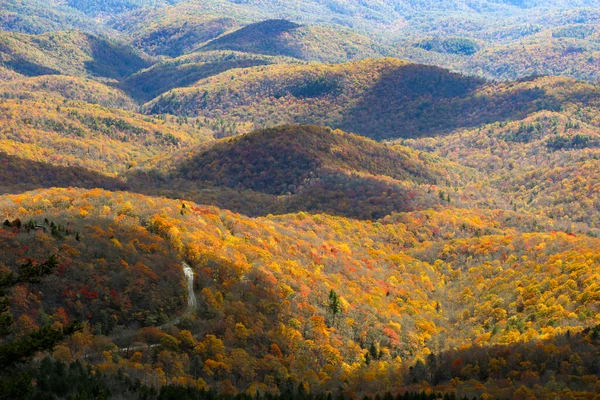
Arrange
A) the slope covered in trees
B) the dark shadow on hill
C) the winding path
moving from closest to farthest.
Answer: the winding path → the dark shadow on hill → the slope covered in trees

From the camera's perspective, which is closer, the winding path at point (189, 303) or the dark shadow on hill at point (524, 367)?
the winding path at point (189, 303)

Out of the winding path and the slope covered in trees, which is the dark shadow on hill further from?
the winding path

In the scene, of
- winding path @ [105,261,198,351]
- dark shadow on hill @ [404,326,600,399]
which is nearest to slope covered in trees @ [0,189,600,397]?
dark shadow on hill @ [404,326,600,399]

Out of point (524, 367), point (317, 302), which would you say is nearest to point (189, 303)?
point (317, 302)

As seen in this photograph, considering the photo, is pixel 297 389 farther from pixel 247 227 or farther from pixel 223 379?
pixel 247 227

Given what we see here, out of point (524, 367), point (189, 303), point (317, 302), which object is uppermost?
point (189, 303)

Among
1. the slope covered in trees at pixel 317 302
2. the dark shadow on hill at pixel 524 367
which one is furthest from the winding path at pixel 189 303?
the dark shadow on hill at pixel 524 367

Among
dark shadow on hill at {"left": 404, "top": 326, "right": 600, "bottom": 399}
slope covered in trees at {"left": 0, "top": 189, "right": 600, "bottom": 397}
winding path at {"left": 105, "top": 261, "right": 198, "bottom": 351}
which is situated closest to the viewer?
winding path at {"left": 105, "top": 261, "right": 198, "bottom": 351}

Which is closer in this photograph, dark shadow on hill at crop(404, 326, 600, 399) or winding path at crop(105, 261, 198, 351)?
winding path at crop(105, 261, 198, 351)

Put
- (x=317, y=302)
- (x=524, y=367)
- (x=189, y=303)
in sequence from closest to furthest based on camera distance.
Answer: (x=524, y=367), (x=189, y=303), (x=317, y=302)

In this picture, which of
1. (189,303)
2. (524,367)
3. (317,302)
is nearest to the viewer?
(524,367)

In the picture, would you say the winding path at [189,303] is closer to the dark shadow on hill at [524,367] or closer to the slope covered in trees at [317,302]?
the slope covered in trees at [317,302]

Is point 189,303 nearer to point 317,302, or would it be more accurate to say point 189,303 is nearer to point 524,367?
point 317,302
